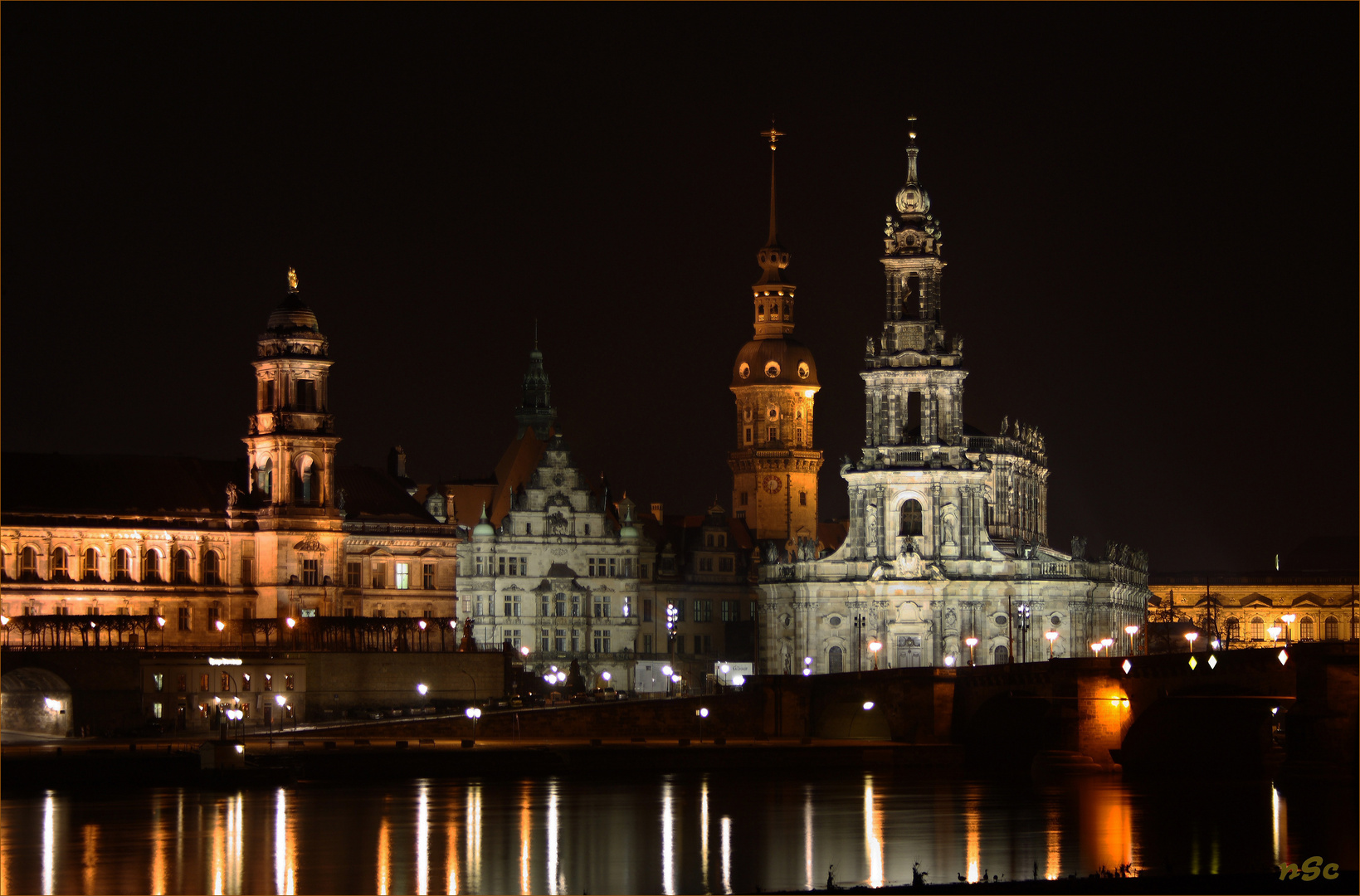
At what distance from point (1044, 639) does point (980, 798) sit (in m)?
47.6

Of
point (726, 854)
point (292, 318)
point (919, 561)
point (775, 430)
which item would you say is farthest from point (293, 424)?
point (726, 854)

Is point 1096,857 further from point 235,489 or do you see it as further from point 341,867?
point 235,489

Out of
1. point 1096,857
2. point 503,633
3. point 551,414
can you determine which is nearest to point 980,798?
point 1096,857

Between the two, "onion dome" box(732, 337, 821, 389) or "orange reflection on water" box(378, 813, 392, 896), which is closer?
"orange reflection on water" box(378, 813, 392, 896)

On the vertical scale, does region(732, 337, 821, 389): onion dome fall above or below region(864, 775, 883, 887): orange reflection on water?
above

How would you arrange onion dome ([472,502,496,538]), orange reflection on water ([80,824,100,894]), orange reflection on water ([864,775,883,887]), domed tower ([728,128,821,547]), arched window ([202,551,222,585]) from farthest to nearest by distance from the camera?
domed tower ([728,128,821,547]) < onion dome ([472,502,496,538]) < arched window ([202,551,222,585]) < orange reflection on water ([864,775,883,887]) < orange reflection on water ([80,824,100,894])

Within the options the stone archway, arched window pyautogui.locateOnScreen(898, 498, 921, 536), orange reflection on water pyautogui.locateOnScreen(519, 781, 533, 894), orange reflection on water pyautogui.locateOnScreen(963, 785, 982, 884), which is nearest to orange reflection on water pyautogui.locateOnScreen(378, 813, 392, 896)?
orange reflection on water pyautogui.locateOnScreen(519, 781, 533, 894)

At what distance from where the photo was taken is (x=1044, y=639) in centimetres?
14888

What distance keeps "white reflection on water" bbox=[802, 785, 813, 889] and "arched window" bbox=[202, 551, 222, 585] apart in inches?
1687

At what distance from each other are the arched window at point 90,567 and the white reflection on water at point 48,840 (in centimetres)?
3538

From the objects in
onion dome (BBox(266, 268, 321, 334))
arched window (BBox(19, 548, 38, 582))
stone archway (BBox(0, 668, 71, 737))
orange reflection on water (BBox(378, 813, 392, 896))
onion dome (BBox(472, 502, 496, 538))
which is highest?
onion dome (BBox(266, 268, 321, 334))

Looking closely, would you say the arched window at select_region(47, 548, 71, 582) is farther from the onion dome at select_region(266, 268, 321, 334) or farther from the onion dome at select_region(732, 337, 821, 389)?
the onion dome at select_region(732, 337, 821, 389)

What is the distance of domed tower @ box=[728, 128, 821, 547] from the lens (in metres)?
175

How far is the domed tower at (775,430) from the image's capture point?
17488 cm
